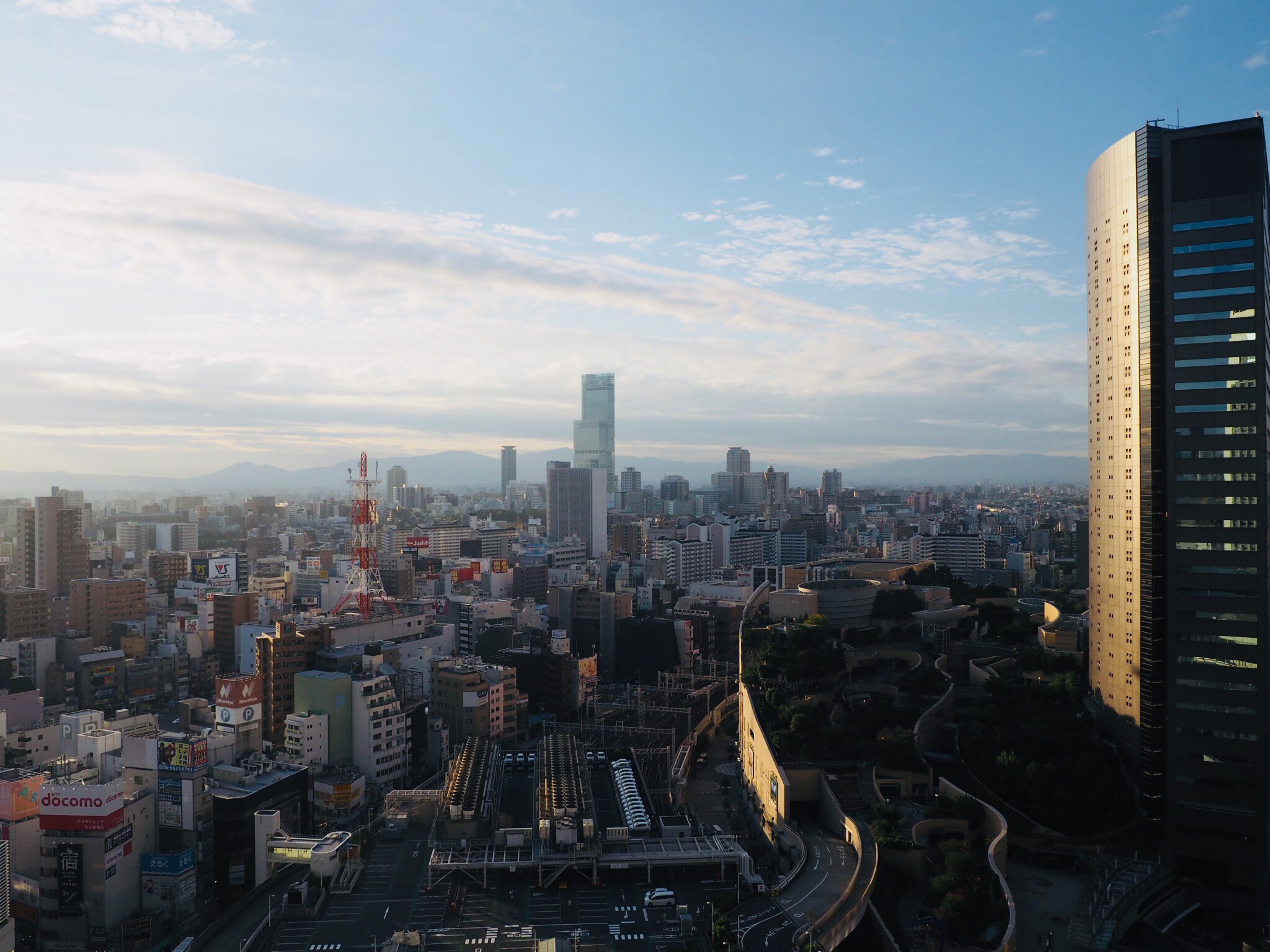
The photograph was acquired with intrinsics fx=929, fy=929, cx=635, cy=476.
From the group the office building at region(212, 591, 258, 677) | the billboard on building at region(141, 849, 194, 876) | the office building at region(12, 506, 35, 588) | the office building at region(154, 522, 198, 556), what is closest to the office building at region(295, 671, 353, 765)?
the billboard on building at region(141, 849, 194, 876)

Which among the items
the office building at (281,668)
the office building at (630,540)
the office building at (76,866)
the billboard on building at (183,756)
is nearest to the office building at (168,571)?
the office building at (281,668)

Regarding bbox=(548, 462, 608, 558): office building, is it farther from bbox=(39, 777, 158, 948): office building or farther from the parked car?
the parked car

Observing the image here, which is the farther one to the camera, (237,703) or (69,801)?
(237,703)

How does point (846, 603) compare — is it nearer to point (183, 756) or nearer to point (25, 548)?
point (183, 756)

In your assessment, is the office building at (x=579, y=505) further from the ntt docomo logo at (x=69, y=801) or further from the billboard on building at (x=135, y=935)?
the ntt docomo logo at (x=69, y=801)

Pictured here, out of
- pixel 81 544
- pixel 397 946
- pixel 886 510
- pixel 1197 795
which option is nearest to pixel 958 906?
pixel 1197 795

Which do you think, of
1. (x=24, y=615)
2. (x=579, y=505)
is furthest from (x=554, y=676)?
(x=579, y=505)

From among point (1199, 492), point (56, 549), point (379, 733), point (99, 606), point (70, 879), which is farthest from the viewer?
point (56, 549)
